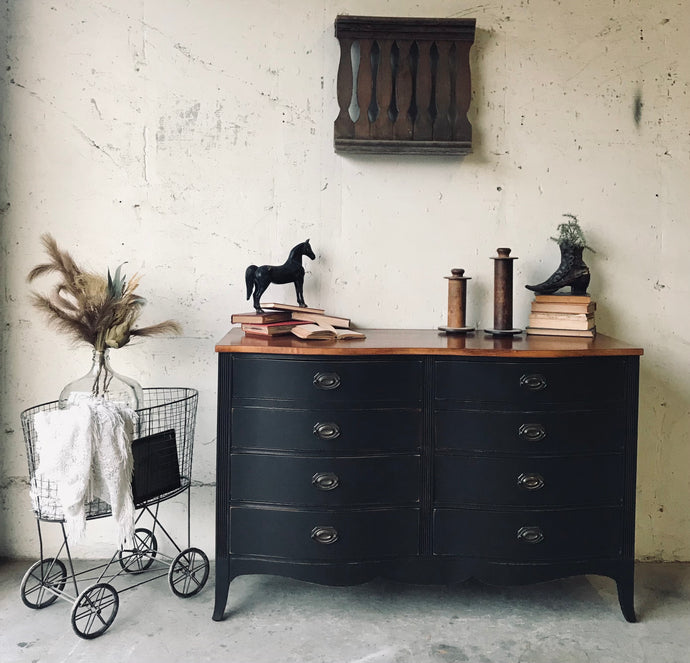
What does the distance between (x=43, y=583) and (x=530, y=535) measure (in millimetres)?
1689

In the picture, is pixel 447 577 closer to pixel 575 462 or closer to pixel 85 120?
pixel 575 462

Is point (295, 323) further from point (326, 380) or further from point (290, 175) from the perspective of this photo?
point (290, 175)

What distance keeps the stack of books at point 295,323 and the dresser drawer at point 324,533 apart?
601 mm

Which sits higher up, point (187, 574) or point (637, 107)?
point (637, 107)

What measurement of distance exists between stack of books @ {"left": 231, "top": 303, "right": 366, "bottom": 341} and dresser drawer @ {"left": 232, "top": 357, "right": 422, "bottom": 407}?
0.18 m

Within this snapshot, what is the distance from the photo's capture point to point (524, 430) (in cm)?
257

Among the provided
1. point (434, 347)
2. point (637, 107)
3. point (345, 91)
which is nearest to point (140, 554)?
point (434, 347)

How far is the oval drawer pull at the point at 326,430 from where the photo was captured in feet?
8.36

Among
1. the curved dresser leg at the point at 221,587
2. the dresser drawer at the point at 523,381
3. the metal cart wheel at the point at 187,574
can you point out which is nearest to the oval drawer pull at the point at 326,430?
the dresser drawer at the point at 523,381

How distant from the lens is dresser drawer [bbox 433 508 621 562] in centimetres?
259

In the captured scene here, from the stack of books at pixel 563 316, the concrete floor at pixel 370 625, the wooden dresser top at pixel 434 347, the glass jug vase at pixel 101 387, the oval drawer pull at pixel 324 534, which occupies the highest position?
the stack of books at pixel 563 316

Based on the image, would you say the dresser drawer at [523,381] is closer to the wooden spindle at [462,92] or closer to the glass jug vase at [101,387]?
the wooden spindle at [462,92]

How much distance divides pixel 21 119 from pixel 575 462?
7.97ft

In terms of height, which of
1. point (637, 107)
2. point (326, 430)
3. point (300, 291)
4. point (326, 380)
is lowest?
point (326, 430)
